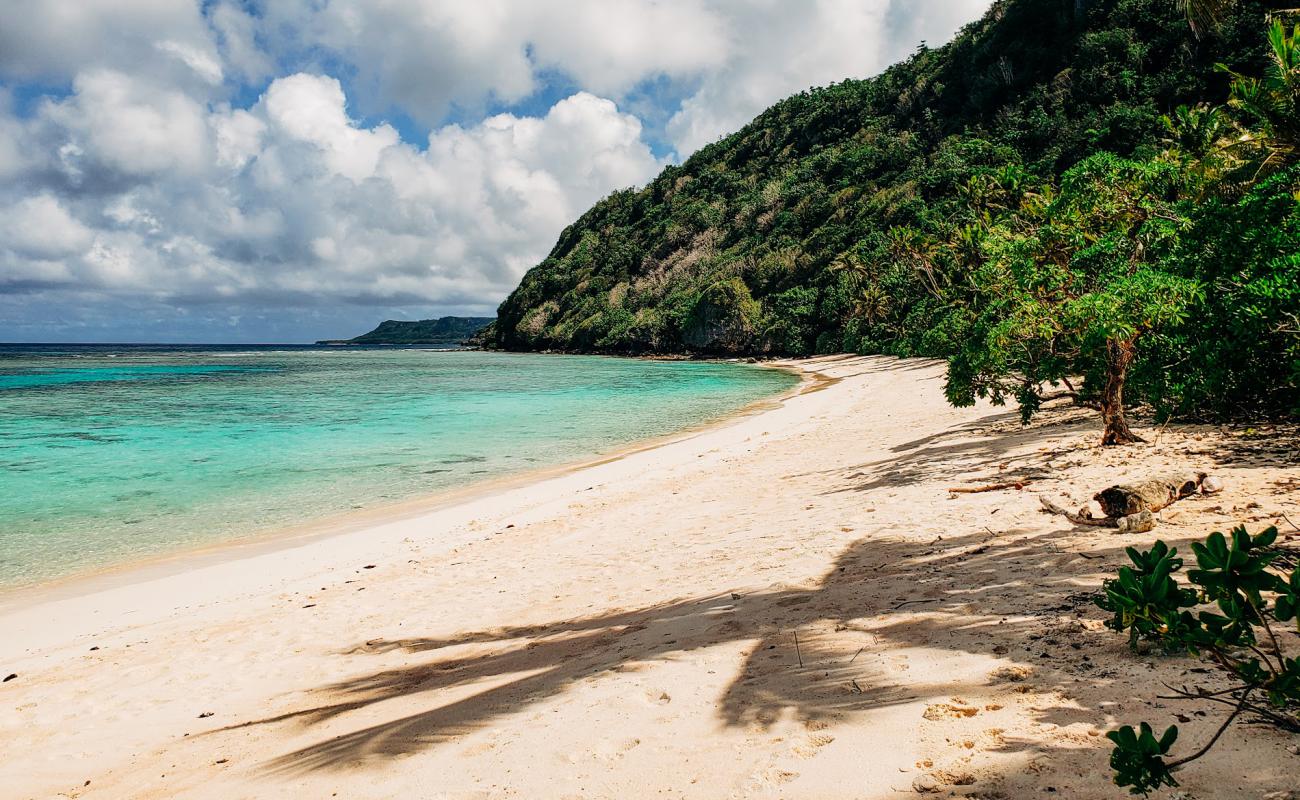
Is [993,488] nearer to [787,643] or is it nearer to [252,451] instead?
[787,643]

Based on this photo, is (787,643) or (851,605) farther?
(851,605)

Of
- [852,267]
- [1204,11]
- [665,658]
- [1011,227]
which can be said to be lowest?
[665,658]

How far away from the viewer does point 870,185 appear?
8331 cm

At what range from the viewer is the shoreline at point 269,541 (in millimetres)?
8805

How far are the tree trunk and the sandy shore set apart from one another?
46 centimetres

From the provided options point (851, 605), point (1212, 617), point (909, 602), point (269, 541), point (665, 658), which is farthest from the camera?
point (269, 541)

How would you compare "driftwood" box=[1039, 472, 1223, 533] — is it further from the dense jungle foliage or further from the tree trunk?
the tree trunk

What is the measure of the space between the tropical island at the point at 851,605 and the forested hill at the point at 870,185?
1112cm

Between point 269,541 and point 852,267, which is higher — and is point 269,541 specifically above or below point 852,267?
below

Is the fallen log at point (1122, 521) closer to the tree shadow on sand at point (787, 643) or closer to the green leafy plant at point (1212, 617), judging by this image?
the tree shadow on sand at point (787, 643)

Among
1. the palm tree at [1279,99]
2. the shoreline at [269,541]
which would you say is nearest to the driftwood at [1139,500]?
the palm tree at [1279,99]

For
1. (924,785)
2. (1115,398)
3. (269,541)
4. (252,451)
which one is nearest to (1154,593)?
(924,785)

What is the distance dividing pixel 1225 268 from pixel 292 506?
49.6 feet

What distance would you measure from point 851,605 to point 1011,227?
2435 cm
